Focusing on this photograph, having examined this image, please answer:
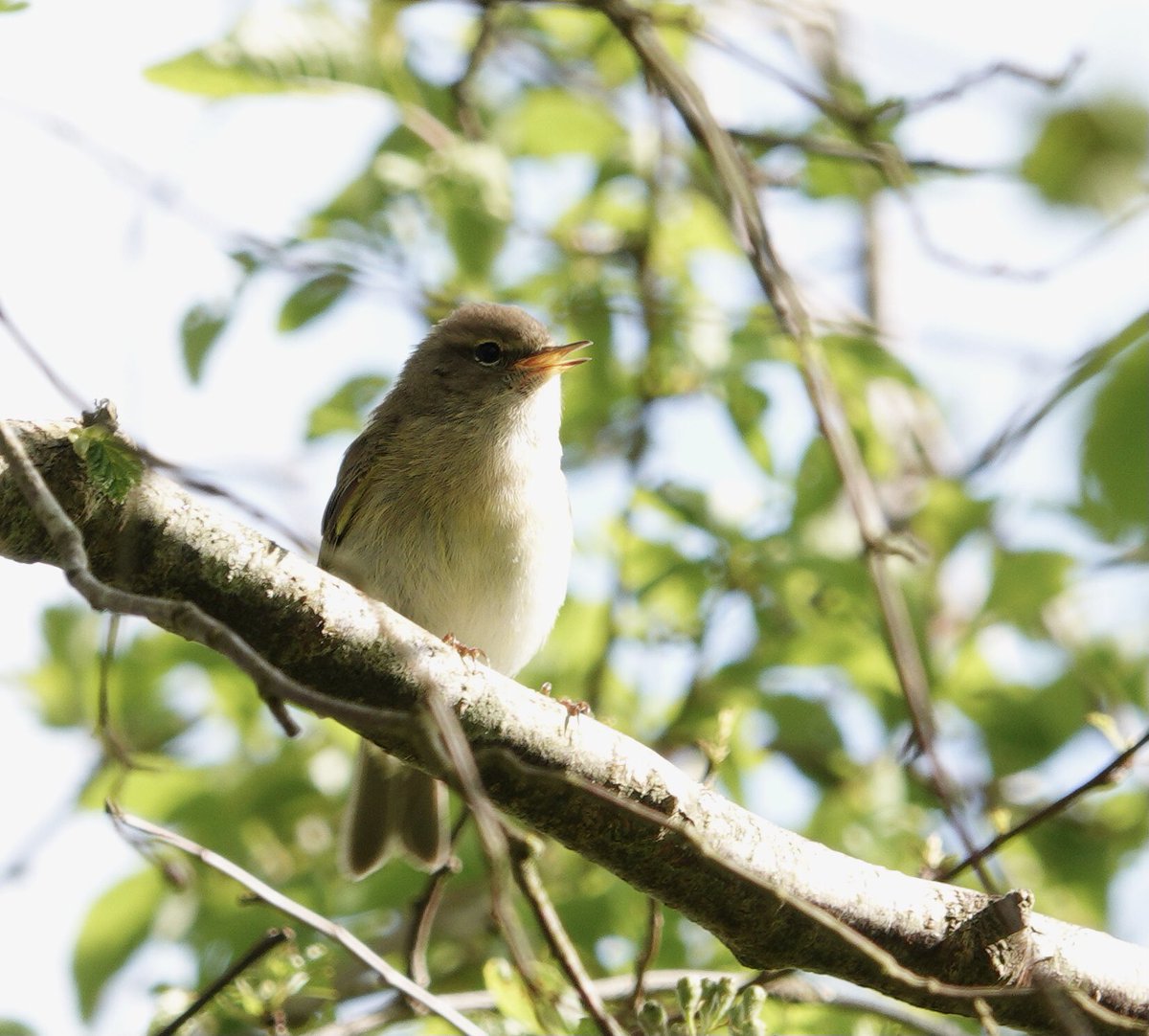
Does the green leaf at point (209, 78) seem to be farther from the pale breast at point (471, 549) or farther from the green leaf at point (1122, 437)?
the green leaf at point (1122, 437)

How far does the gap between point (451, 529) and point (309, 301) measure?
0.97m

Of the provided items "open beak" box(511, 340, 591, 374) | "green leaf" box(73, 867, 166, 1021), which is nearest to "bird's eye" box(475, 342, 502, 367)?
"open beak" box(511, 340, 591, 374)

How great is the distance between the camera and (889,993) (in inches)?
117

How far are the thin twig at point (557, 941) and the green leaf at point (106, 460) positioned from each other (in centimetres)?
118

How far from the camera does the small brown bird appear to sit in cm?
470

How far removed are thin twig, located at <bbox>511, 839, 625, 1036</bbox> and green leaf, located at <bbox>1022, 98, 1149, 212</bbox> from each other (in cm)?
333

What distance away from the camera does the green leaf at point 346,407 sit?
504 centimetres

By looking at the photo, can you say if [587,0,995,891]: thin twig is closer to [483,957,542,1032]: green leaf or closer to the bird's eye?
[483,957,542,1032]: green leaf

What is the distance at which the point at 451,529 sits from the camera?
4723 millimetres

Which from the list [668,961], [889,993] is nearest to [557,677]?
[668,961]

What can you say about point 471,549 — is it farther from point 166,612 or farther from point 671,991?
point 166,612

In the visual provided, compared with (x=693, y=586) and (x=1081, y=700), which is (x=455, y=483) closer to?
(x=693, y=586)

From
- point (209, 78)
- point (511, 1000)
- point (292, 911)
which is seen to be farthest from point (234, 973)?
point (209, 78)

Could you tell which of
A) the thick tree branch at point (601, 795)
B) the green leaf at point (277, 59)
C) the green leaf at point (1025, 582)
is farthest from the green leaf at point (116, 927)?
the green leaf at point (1025, 582)
